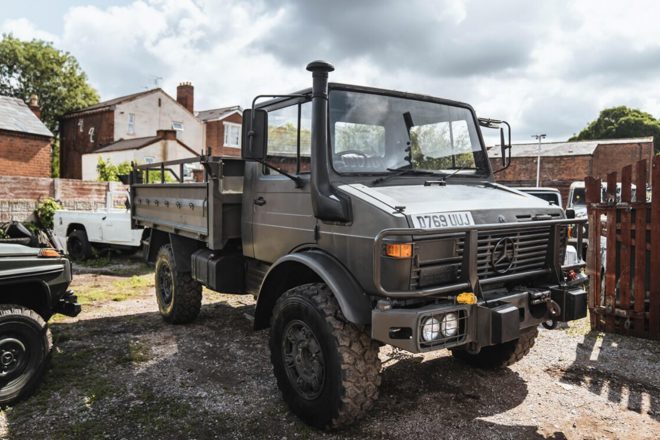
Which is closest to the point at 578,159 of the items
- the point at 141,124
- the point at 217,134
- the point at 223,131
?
the point at 223,131

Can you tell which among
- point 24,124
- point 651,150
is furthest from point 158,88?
point 651,150

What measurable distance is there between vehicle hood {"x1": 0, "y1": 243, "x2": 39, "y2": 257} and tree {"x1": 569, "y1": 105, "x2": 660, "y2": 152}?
184ft

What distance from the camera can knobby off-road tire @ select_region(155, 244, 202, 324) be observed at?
235 inches

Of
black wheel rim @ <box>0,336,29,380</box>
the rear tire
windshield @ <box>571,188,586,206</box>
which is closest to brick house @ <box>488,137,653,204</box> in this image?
windshield @ <box>571,188,586,206</box>

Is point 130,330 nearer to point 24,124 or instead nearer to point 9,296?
point 9,296

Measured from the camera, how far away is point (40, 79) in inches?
1499

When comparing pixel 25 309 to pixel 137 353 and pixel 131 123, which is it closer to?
pixel 137 353

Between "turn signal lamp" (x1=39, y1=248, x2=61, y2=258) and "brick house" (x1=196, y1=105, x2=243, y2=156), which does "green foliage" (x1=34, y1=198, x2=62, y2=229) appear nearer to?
"turn signal lamp" (x1=39, y1=248, x2=61, y2=258)

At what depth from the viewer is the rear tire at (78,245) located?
11.2 metres

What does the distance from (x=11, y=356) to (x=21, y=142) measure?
21.9m

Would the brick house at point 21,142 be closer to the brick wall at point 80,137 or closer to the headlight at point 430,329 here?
the brick wall at point 80,137

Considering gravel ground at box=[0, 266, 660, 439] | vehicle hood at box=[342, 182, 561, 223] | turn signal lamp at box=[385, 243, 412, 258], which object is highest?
vehicle hood at box=[342, 182, 561, 223]

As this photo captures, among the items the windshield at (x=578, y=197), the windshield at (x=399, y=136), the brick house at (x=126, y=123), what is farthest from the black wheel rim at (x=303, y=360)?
the brick house at (x=126, y=123)

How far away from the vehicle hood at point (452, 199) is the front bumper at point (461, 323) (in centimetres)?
59
